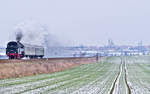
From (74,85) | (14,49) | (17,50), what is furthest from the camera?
(17,50)

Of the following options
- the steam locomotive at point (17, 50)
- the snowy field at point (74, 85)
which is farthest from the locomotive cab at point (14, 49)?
the snowy field at point (74, 85)

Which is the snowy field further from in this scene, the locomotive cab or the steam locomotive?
the steam locomotive

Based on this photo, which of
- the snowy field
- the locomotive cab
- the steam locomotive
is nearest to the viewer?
the snowy field

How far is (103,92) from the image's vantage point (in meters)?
25.8

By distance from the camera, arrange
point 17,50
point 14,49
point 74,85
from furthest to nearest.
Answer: point 17,50 < point 14,49 < point 74,85

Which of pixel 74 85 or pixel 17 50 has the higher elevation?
pixel 17 50

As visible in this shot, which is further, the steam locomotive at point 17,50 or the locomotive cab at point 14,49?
the steam locomotive at point 17,50

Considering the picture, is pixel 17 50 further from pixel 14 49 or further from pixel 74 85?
pixel 74 85

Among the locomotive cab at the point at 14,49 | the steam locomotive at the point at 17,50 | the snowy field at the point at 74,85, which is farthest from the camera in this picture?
the steam locomotive at the point at 17,50

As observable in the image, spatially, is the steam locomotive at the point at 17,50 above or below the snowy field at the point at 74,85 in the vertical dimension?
above

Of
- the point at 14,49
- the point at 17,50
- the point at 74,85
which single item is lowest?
the point at 74,85

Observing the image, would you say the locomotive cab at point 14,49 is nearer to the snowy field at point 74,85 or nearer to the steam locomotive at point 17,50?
the steam locomotive at point 17,50

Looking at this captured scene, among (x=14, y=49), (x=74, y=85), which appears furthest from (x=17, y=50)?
(x=74, y=85)

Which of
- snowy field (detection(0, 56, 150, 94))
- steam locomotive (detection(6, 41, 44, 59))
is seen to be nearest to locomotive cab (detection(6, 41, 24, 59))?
steam locomotive (detection(6, 41, 44, 59))
